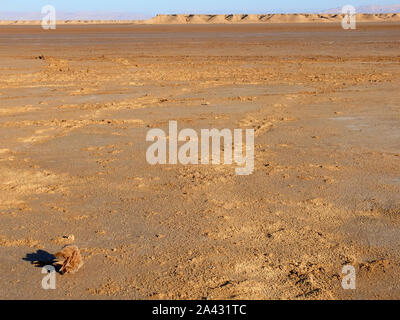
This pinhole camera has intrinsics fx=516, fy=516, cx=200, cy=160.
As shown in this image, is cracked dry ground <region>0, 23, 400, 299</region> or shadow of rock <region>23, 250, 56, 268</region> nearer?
cracked dry ground <region>0, 23, 400, 299</region>

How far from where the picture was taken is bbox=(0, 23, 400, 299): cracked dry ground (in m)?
3.63

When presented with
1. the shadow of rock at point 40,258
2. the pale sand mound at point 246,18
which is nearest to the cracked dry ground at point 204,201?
the shadow of rock at point 40,258

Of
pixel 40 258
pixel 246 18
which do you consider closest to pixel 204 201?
pixel 40 258

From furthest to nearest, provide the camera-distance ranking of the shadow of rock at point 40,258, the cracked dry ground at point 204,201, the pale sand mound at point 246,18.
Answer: the pale sand mound at point 246,18
the shadow of rock at point 40,258
the cracked dry ground at point 204,201

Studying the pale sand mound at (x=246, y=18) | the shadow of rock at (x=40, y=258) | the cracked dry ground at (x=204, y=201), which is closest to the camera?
the cracked dry ground at (x=204, y=201)

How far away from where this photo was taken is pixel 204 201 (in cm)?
511

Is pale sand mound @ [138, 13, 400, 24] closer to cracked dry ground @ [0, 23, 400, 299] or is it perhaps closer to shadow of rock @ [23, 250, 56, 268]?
cracked dry ground @ [0, 23, 400, 299]

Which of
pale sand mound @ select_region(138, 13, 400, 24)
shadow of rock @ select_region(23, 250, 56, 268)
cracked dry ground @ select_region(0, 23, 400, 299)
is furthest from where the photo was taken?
pale sand mound @ select_region(138, 13, 400, 24)

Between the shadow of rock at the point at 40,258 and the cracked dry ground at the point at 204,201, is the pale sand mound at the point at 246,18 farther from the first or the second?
the shadow of rock at the point at 40,258

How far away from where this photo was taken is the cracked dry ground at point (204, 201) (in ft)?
11.9

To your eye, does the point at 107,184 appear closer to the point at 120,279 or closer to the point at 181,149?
the point at 181,149

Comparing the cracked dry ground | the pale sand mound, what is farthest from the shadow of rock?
the pale sand mound

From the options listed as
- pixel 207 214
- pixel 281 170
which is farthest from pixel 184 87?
pixel 207 214

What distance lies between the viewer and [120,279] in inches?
143
